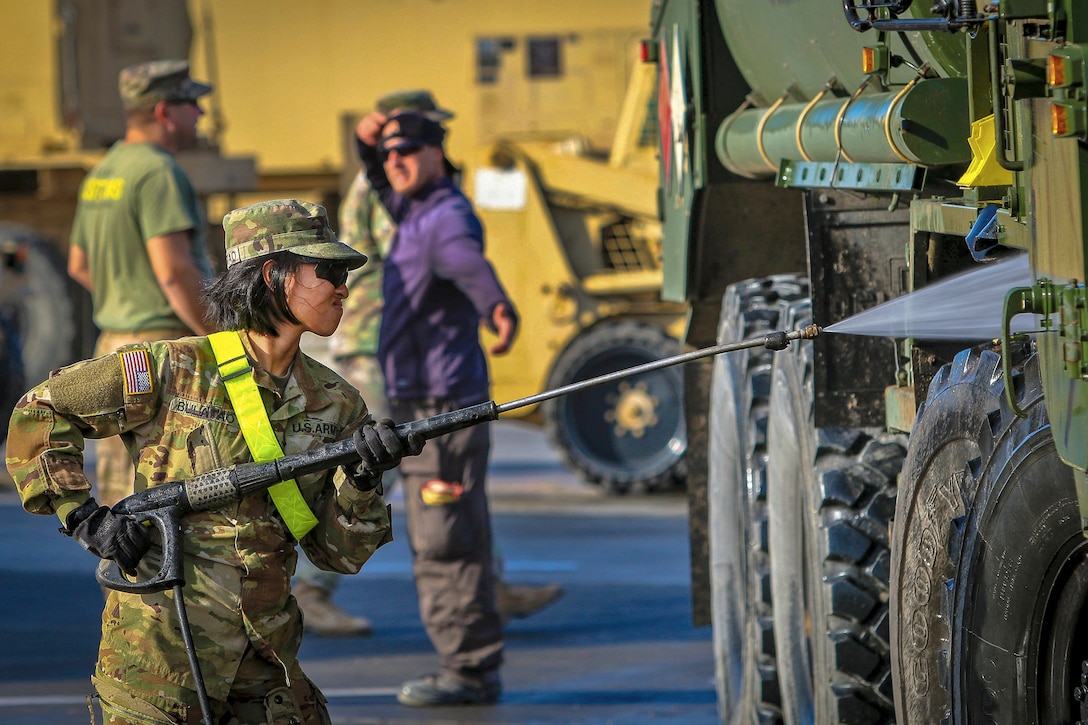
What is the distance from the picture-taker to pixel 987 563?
315cm

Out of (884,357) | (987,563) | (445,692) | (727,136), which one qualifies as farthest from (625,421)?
(987,563)

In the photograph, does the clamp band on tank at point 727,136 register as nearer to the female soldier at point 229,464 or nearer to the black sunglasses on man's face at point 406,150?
the black sunglasses on man's face at point 406,150

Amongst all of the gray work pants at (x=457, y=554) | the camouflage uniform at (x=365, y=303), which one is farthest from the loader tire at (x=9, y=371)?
the gray work pants at (x=457, y=554)

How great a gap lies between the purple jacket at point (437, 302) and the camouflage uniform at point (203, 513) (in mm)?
2895

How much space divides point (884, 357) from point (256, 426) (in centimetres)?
171

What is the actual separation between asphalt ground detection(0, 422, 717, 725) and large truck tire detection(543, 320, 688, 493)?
0.34 metres

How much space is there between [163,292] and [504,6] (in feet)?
47.2

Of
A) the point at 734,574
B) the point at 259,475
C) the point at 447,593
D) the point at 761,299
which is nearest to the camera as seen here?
the point at 259,475

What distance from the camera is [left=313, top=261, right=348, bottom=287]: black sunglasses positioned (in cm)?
391

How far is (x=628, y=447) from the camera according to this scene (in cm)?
1213

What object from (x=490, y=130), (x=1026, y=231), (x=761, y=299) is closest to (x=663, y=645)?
(x=761, y=299)

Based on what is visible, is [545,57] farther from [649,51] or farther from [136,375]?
[136,375]

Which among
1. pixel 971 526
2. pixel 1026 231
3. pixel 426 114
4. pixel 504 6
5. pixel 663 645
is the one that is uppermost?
pixel 504 6

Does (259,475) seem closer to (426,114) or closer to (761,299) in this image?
(761,299)
